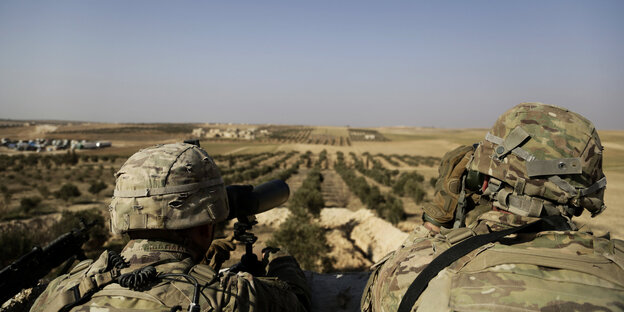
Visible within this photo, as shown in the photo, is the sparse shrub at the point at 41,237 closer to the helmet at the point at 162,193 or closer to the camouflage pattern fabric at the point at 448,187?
the helmet at the point at 162,193

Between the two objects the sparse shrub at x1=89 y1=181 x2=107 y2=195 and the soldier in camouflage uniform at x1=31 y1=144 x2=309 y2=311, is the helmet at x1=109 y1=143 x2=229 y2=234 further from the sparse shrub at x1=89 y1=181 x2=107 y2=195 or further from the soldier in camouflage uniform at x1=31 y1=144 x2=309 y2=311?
the sparse shrub at x1=89 y1=181 x2=107 y2=195

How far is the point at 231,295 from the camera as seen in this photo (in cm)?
154

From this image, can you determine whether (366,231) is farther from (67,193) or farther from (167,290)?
(67,193)

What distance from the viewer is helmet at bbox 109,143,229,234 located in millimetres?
1738

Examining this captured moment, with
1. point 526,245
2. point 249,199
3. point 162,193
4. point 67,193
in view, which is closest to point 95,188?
point 67,193

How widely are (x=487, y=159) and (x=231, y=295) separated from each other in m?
1.74

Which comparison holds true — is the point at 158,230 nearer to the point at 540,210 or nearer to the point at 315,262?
the point at 540,210

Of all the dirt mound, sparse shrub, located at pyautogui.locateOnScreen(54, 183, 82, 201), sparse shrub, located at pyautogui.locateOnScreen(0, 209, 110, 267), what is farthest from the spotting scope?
sparse shrub, located at pyautogui.locateOnScreen(54, 183, 82, 201)

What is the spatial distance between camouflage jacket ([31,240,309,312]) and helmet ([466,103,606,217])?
1.52 metres

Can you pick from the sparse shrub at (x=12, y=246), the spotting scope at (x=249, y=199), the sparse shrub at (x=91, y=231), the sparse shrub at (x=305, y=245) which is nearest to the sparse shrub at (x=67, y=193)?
the sparse shrub at (x=91, y=231)

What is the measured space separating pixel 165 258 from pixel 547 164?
2.17m

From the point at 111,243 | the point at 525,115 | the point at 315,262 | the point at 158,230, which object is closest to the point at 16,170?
the point at 111,243

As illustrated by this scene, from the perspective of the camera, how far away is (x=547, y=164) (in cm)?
165

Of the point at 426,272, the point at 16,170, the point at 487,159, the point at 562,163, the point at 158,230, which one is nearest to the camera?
the point at 426,272
